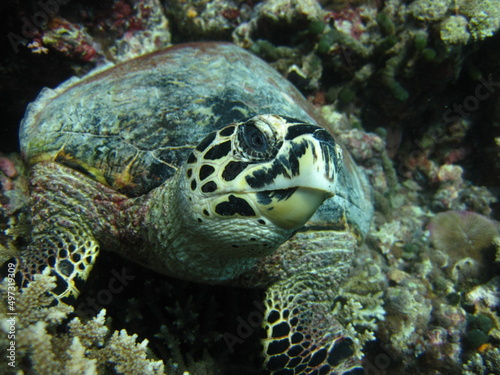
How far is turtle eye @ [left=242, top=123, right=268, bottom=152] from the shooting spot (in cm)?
150

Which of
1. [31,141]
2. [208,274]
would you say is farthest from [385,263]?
[31,141]

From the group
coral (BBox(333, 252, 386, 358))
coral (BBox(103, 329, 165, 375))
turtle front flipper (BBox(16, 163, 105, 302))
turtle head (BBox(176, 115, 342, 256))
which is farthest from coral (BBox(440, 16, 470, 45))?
coral (BBox(103, 329, 165, 375))

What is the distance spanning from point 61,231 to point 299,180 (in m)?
1.93

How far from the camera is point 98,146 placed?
2416 millimetres

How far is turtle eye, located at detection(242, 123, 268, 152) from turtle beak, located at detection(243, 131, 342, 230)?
10 cm

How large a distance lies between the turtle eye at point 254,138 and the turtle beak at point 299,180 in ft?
0.32

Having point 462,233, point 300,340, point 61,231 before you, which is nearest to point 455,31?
point 462,233

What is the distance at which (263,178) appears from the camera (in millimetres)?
1455

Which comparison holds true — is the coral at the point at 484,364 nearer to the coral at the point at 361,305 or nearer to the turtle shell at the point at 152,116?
the coral at the point at 361,305

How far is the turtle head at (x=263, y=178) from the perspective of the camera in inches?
56.9

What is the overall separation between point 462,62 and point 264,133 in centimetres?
493

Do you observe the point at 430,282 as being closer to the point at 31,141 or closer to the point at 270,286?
the point at 270,286

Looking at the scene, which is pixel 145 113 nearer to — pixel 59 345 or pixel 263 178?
pixel 263 178

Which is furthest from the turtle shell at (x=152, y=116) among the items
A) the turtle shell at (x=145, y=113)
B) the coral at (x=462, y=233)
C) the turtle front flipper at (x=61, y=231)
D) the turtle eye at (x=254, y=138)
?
the coral at (x=462, y=233)
